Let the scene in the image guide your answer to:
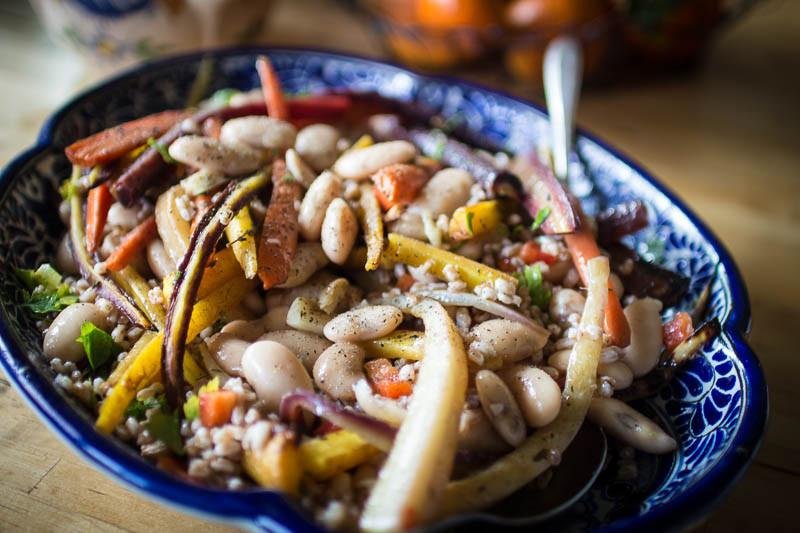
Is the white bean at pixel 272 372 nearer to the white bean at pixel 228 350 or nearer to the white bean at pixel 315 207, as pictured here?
the white bean at pixel 228 350

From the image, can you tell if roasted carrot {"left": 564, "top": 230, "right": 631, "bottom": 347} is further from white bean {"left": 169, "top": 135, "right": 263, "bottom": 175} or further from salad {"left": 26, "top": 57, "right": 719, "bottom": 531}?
white bean {"left": 169, "top": 135, "right": 263, "bottom": 175}

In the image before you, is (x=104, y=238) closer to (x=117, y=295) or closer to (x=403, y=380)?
(x=117, y=295)

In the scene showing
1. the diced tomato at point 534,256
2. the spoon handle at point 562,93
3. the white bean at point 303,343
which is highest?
the spoon handle at point 562,93

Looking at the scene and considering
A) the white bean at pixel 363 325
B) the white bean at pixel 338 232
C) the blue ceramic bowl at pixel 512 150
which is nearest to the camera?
the blue ceramic bowl at pixel 512 150

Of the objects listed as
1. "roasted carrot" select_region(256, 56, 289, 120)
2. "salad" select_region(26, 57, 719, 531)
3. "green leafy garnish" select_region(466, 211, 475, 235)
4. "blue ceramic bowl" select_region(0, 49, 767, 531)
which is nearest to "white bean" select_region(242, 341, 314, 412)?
"salad" select_region(26, 57, 719, 531)

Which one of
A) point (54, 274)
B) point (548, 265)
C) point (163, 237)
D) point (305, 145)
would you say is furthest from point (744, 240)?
point (54, 274)

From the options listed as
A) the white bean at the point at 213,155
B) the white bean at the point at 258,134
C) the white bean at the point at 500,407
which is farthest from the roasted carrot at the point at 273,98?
the white bean at the point at 500,407
